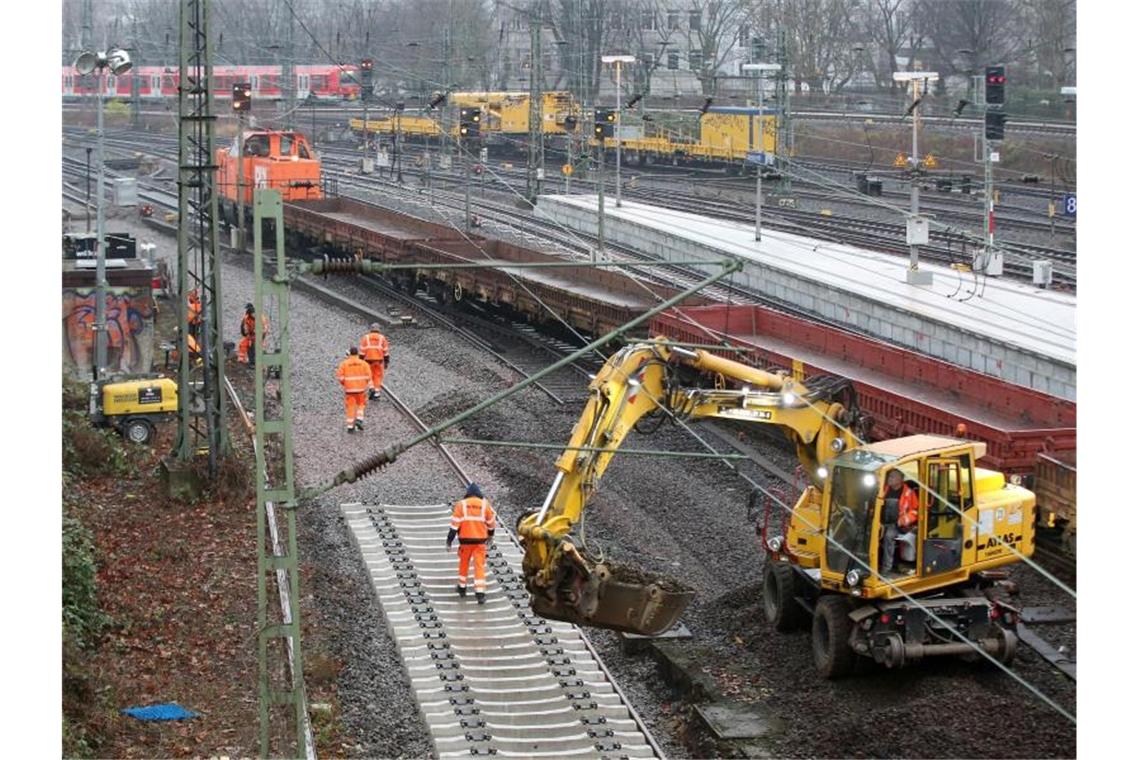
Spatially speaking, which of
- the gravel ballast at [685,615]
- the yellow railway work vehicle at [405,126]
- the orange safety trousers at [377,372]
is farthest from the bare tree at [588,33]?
the gravel ballast at [685,615]

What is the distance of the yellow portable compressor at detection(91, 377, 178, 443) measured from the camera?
2380cm

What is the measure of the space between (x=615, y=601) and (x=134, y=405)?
40.3ft

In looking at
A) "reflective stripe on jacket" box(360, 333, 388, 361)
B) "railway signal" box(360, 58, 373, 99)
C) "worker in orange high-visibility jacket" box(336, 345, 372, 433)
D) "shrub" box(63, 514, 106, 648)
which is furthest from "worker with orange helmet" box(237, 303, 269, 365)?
"railway signal" box(360, 58, 373, 99)

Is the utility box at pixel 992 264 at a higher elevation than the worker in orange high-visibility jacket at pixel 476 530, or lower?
higher

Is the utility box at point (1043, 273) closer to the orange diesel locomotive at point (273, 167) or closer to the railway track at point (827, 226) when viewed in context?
the railway track at point (827, 226)

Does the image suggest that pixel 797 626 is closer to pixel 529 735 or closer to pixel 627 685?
pixel 627 685

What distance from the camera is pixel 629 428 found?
14594 millimetres

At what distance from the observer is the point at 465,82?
80812 millimetres

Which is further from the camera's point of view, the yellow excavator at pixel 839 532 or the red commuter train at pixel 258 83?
the red commuter train at pixel 258 83

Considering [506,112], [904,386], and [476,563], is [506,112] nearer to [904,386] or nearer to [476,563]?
[904,386]

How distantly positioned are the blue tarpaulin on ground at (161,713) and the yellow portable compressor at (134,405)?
10.3 m

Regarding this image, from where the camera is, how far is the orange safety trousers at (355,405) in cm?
Result: 2344

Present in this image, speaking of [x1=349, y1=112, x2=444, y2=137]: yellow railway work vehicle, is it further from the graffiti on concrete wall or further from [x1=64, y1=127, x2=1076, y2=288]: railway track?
the graffiti on concrete wall

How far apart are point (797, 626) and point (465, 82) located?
67758 millimetres
